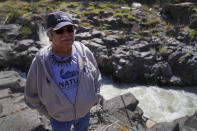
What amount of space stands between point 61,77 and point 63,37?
44 centimetres

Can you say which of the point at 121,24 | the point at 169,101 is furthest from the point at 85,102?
the point at 121,24

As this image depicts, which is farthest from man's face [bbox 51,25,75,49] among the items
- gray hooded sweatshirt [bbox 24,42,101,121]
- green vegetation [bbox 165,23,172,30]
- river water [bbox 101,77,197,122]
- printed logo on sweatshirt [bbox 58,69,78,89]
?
green vegetation [bbox 165,23,172,30]

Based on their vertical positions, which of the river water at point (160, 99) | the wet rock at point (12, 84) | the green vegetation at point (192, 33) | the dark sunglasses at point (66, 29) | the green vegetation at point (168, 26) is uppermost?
the dark sunglasses at point (66, 29)

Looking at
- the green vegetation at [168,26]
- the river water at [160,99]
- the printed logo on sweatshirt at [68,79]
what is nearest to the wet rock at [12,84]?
the river water at [160,99]

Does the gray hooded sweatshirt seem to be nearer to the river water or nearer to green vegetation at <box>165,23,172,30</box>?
the river water

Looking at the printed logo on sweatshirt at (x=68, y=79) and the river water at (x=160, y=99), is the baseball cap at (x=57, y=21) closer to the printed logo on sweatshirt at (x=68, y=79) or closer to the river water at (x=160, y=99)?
the printed logo on sweatshirt at (x=68, y=79)

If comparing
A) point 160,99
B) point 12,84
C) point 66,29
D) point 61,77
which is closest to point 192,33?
point 160,99

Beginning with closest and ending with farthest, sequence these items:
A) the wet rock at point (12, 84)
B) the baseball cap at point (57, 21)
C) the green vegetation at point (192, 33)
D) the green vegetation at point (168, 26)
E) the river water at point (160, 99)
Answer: the baseball cap at point (57, 21), the wet rock at point (12, 84), the river water at point (160, 99), the green vegetation at point (192, 33), the green vegetation at point (168, 26)

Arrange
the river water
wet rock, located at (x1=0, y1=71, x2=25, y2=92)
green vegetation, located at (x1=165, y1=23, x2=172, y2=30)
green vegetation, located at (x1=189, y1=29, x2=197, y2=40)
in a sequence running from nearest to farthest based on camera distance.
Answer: wet rock, located at (x1=0, y1=71, x2=25, y2=92) < the river water < green vegetation, located at (x1=189, y1=29, x2=197, y2=40) < green vegetation, located at (x1=165, y1=23, x2=172, y2=30)

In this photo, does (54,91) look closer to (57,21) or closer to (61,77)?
(61,77)

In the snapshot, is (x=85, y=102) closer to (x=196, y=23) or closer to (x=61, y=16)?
(x=61, y=16)

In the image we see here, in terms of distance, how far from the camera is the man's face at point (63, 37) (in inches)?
78.3

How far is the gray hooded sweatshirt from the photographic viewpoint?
1999mm

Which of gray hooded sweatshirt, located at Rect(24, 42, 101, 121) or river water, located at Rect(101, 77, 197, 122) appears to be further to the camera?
river water, located at Rect(101, 77, 197, 122)
